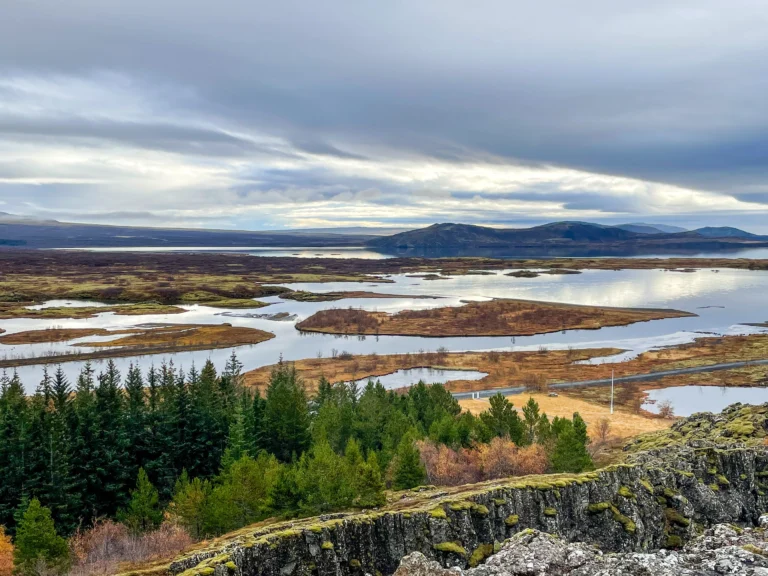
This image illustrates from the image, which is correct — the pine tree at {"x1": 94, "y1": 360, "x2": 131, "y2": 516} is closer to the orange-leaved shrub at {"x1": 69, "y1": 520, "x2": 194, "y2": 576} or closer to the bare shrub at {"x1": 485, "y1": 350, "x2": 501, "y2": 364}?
the orange-leaved shrub at {"x1": 69, "y1": 520, "x2": 194, "y2": 576}

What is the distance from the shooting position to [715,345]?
12238cm

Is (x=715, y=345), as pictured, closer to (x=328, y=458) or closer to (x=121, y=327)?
(x=328, y=458)

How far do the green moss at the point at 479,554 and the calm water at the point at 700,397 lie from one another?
6899 centimetres

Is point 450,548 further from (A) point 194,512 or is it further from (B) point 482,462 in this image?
(B) point 482,462

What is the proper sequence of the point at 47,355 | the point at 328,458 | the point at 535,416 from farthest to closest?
the point at 47,355 → the point at 535,416 → the point at 328,458

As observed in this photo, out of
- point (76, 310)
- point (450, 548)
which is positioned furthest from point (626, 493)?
point (76, 310)

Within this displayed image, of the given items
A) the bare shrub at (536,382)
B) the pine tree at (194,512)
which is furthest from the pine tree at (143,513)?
the bare shrub at (536,382)

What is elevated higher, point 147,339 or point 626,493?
point 626,493

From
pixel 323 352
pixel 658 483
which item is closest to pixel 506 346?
pixel 323 352

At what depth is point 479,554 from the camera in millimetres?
23438

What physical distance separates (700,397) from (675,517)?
244 feet

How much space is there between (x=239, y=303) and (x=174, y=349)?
69052 mm

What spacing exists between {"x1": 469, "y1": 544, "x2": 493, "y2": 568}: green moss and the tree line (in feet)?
30.1

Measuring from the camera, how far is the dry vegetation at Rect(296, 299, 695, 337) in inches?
5748
